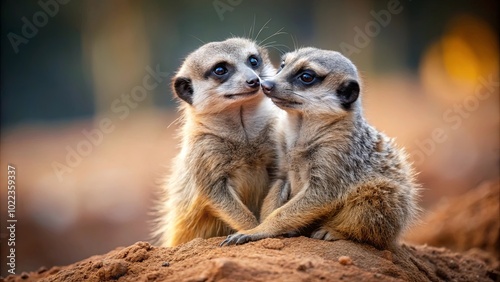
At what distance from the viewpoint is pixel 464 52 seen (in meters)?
12.9

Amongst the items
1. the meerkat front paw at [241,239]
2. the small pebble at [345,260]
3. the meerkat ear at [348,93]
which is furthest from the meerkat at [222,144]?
the small pebble at [345,260]

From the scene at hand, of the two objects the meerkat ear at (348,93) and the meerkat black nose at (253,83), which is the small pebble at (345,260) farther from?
the meerkat black nose at (253,83)

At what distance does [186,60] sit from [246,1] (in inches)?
362

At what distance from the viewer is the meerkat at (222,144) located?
3893 mm

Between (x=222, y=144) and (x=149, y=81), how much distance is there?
892 centimetres

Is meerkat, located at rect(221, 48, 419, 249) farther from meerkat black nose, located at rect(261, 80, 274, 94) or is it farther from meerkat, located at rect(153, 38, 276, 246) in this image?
meerkat, located at rect(153, 38, 276, 246)

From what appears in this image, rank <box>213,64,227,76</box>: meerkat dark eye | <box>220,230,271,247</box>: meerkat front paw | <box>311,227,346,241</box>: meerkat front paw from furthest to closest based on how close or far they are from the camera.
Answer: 1. <box>213,64,227,76</box>: meerkat dark eye
2. <box>311,227,346,241</box>: meerkat front paw
3. <box>220,230,271,247</box>: meerkat front paw

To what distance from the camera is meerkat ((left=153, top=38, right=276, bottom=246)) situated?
389 cm

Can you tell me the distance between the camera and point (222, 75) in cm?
412

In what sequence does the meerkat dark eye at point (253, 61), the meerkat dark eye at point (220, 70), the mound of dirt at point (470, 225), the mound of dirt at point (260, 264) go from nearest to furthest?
the mound of dirt at point (260, 264) < the meerkat dark eye at point (220, 70) < the meerkat dark eye at point (253, 61) < the mound of dirt at point (470, 225)

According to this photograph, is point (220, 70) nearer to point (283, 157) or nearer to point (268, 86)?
point (268, 86)

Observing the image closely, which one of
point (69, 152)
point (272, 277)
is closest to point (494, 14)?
point (69, 152)

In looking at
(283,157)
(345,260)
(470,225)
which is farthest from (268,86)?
(470,225)

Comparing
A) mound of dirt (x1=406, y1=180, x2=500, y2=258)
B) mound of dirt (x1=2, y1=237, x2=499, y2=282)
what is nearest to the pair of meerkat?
mound of dirt (x1=2, y1=237, x2=499, y2=282)
